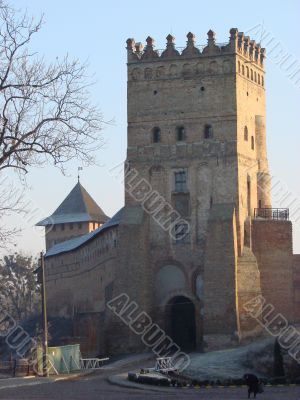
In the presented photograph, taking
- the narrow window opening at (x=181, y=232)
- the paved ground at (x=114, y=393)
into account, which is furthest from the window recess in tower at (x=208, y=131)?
the paved ground at (x=114, y=393)

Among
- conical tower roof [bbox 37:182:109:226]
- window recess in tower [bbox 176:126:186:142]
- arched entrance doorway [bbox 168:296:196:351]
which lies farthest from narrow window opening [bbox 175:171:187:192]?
conical tower roof [bbox 37:182:109:226]

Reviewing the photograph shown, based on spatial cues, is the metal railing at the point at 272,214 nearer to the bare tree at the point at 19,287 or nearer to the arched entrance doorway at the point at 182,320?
the arched entrance doorway at the point at 182,320

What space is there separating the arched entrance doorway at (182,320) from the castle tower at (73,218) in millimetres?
29241

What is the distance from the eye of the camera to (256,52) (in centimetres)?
5381

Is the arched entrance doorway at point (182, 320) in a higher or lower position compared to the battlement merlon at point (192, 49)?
lower

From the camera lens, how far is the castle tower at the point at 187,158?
4894 cm

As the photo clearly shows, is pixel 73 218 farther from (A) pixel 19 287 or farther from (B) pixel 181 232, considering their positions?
(B) pixel 181 232

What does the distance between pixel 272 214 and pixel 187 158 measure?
16.5ft

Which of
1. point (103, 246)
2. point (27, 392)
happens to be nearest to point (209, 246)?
point (103, 246)

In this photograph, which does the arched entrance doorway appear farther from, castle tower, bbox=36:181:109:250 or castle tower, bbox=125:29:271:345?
castle tower, bbox=36:181:109:250

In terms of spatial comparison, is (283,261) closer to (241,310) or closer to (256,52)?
(241,310)

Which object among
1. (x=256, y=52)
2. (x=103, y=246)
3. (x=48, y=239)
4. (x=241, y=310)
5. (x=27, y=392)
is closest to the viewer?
(x=27, y=392)

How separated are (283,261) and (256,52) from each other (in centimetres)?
1135

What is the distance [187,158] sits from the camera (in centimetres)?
4984
